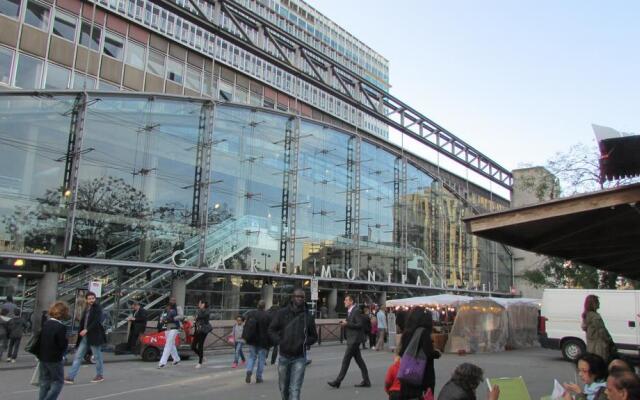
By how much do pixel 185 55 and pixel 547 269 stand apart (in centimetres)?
2685

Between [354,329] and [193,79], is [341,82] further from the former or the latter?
[354,329]

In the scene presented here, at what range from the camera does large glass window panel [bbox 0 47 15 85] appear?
24.4 m

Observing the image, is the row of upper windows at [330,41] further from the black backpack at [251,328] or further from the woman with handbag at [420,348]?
the woman with handbag at [420,348]

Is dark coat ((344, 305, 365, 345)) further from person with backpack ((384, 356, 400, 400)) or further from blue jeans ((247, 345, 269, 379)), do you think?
person with backpack ((384, 356, 400, 400))

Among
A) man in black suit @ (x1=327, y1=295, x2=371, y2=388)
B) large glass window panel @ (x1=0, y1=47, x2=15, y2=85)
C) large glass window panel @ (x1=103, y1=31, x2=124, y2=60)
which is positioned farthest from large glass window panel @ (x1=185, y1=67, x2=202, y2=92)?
man in black suit @ (x1=327, y1=295, x2=371, y2=388)

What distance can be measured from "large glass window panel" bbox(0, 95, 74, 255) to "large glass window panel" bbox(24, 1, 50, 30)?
22.5ft

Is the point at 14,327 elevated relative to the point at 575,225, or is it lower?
lower

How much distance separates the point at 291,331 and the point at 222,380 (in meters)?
5.18

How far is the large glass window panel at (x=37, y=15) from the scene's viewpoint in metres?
25.8

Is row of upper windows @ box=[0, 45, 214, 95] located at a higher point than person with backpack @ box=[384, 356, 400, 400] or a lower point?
higher

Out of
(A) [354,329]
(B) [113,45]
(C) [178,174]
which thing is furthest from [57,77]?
(A) [354,329]

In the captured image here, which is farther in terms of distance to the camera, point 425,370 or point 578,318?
point 578,318

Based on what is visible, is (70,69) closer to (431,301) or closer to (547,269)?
(431,301)

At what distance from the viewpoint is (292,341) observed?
25.7ft
